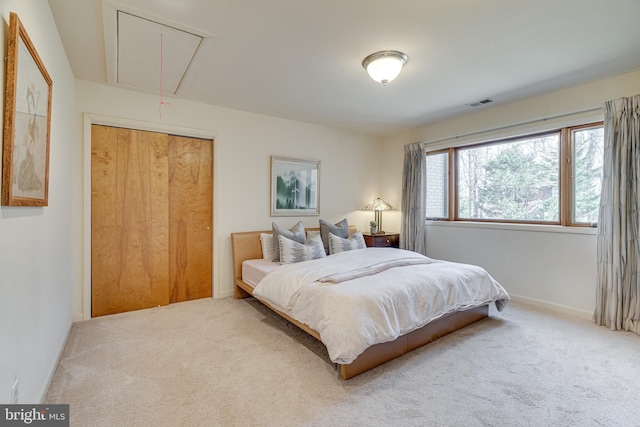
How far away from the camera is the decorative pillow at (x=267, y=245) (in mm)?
3834

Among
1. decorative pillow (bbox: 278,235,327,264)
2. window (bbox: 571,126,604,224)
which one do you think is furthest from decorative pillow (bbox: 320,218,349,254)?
window (bbox: 571,126,604,224)

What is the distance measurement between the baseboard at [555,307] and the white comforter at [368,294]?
0.79 m

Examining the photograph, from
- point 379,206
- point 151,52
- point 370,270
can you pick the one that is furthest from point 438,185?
point 151,52

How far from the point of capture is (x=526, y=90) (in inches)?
128

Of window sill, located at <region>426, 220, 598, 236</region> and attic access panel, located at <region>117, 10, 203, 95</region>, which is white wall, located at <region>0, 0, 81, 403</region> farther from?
window sill, located at <region>426, 220, 598, 236</region>

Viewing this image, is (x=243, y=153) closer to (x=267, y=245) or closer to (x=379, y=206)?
(x=267, y=245)

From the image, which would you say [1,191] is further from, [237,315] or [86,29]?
[237,315]

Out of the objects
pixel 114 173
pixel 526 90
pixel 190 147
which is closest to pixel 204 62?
pixel 190 147

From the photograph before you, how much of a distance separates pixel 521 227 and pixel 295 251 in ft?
9.24

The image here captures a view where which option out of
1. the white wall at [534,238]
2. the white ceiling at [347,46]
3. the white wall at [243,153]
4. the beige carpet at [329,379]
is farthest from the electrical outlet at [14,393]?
the white wall at [534,238]

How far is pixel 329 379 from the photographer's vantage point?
2006mm

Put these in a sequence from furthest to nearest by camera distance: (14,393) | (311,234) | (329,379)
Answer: (311,234)
(329,379)
(14,393)

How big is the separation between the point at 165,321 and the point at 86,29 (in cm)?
265

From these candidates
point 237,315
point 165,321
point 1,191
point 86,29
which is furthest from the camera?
point 237,315
